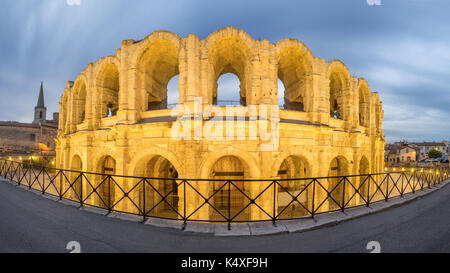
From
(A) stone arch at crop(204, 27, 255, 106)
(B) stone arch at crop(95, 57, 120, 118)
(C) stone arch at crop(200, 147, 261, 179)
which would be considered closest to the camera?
(C) stone arch at crop(200, 147, 261, 179)

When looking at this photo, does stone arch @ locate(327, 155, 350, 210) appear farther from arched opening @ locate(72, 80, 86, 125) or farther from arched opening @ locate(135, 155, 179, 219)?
arched opening @ locate(72, 80, 86, 125)

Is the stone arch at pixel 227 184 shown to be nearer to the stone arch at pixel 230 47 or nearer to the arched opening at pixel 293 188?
the arched opening at pixel 293 188

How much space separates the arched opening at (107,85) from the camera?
35.9ft

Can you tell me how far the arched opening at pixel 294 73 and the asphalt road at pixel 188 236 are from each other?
736cm

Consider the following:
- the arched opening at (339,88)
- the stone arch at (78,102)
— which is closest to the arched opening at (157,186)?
the stone arch at (78,102)

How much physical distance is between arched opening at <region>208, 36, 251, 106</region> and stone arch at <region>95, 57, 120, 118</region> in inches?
222

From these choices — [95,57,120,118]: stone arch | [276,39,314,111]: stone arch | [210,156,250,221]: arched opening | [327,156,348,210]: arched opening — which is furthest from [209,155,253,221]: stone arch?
[95,57,120,118]: stone arch

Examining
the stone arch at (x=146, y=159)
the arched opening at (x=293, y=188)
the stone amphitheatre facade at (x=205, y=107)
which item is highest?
the stone amphitheatre facade at (x=205, y=107)

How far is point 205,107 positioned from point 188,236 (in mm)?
5683

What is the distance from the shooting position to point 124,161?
29.8 feet

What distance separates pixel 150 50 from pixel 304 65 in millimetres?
8243

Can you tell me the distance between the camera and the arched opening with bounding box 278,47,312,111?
9812 millimetres
